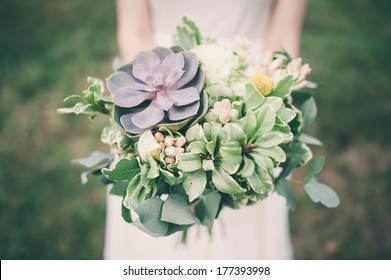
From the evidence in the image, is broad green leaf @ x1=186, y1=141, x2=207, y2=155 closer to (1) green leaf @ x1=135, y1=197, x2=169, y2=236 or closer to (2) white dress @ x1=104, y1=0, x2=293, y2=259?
(1) green leaf @ x1=135, y1=197, x2=169, y2=236

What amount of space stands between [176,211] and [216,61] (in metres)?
0.39

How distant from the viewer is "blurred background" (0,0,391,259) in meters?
2.32

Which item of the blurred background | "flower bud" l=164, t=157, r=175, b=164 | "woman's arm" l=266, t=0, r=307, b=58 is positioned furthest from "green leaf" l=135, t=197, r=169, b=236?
the blurred background

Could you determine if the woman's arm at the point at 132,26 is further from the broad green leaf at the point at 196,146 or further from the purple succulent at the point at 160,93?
the broad green leaf at the point at 196,146

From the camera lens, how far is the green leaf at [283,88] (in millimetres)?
896

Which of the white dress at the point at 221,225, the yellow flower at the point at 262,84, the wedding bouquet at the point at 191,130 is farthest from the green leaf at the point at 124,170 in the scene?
the white dress at the point at 221,225

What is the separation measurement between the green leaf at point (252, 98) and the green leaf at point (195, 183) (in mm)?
185

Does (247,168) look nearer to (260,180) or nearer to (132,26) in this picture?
(260,180)

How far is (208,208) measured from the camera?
99 centimetres

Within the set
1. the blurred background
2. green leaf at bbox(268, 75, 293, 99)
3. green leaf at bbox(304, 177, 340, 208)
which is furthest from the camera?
the blurred background

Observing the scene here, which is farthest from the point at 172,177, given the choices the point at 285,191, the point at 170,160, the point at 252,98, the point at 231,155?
→ the point at 285,191

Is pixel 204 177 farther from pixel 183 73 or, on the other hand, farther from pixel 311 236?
pixel 311 236

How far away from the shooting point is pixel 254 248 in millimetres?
1678

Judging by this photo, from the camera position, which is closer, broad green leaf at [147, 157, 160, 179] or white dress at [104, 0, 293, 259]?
broad green leaf at [147, 157, 160, 179]
